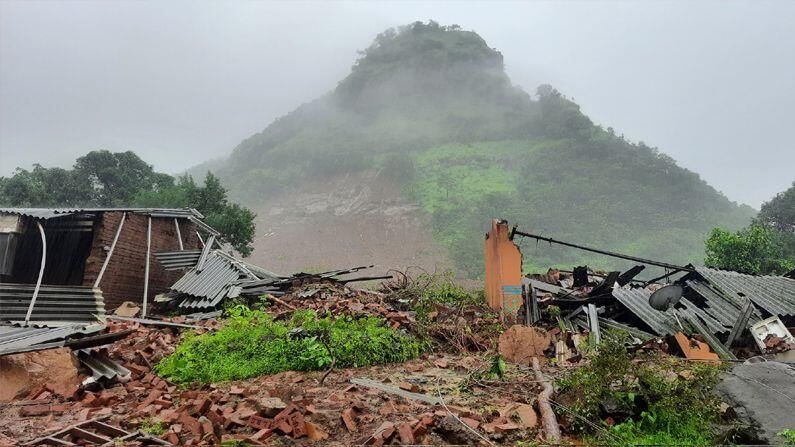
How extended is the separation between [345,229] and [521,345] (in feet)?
123

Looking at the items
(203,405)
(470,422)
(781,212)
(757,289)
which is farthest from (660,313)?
(781,212)

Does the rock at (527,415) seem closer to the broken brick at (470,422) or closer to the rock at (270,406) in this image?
the broken brick at (470,422)

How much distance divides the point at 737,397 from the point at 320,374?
4.71 metres

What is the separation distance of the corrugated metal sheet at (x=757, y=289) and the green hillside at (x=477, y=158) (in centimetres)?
2378

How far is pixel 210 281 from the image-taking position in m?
11.6

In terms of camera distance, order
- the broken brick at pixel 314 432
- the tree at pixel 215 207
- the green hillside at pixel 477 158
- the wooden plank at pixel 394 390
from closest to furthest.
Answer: the broken brick at pixel 314 432 → the wooden plank at pixel 394 390 → the tree at pixel 215 207 → the green hillside at pixel 477 158

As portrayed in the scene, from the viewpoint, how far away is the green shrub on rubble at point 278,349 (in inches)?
240

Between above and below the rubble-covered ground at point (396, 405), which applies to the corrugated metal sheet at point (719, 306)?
above

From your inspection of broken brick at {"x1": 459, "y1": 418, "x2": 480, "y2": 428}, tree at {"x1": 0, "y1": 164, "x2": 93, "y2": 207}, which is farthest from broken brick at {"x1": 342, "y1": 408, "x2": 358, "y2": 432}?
tree at {"x1": 0, "y1": 164, "x2": 93, "y2": 207}

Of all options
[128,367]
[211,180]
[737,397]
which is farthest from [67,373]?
[211,180]

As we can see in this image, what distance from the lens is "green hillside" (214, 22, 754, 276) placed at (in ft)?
149

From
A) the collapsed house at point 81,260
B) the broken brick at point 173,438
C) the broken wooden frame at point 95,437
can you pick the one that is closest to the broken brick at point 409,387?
the broken brick at point 173,438

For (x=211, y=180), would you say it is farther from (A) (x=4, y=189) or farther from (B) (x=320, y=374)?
(B) (x=320, y=374)

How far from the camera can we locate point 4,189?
25578mm
